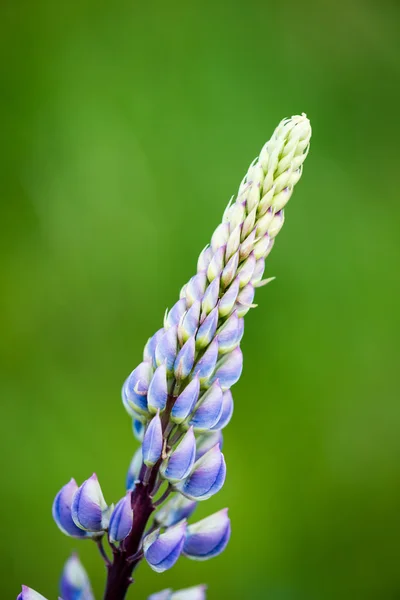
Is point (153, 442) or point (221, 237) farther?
point (221, 237)

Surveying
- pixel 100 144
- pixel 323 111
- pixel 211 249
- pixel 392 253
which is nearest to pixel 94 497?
pixel 211 249

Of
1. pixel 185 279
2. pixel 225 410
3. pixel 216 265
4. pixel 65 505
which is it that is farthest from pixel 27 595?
pixel 185 279

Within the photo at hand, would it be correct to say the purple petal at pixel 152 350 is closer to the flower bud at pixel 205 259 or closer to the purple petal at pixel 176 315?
the purple petal at pixel 176 315

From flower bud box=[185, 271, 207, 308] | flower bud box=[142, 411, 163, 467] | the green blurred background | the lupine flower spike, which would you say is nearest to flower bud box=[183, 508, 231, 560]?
the lupine flower spike

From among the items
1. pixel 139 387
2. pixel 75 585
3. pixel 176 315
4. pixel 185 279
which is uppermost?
pixel 185 279

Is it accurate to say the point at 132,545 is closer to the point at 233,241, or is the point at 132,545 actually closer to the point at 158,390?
the point at 158,390

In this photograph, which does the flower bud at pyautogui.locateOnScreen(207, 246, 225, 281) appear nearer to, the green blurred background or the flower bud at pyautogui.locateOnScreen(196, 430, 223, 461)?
the flower bud at pyautogui.locateOnScreen(196, 430, 223, 461)

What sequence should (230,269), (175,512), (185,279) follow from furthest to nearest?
(185,279) < (175,512) < (230,269)

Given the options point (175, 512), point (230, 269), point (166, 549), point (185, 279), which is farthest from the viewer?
point (185, 279)
